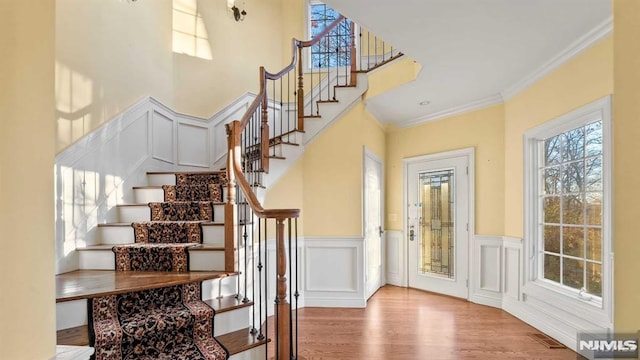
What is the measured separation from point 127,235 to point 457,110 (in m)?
4.12

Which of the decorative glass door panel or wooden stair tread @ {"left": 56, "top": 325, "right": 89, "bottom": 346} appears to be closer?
wooden stair tread @ {"left": 56, "top": 325, "right": 89, "bottom": 346}

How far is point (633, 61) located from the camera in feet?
2.35

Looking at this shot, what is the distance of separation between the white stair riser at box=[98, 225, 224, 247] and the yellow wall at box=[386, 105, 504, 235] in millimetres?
3173

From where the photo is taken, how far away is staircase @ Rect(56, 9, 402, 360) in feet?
6.26

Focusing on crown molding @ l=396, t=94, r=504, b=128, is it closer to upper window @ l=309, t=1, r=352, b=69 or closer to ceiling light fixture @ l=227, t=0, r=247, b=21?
upper window @ l=309, t=1, r=352, b=69

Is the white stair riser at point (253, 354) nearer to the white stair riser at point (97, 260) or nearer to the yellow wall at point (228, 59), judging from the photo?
the white stair riser at point (97, 260)

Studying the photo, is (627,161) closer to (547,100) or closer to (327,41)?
(547,100)

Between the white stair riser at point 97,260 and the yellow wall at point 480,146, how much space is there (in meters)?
3.86

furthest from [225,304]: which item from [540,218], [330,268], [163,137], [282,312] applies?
[540,218]

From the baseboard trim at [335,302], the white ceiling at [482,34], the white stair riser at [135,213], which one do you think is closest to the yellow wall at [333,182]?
the baseboard trim at [335,302]

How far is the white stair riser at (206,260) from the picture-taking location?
2.54m

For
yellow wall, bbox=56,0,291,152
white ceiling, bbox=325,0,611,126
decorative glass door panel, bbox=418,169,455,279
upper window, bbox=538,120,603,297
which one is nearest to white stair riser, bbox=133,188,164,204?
yellow wall, bbox=56,0,291,152

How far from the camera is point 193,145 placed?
4.39 metres

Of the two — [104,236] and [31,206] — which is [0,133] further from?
[104,236]
